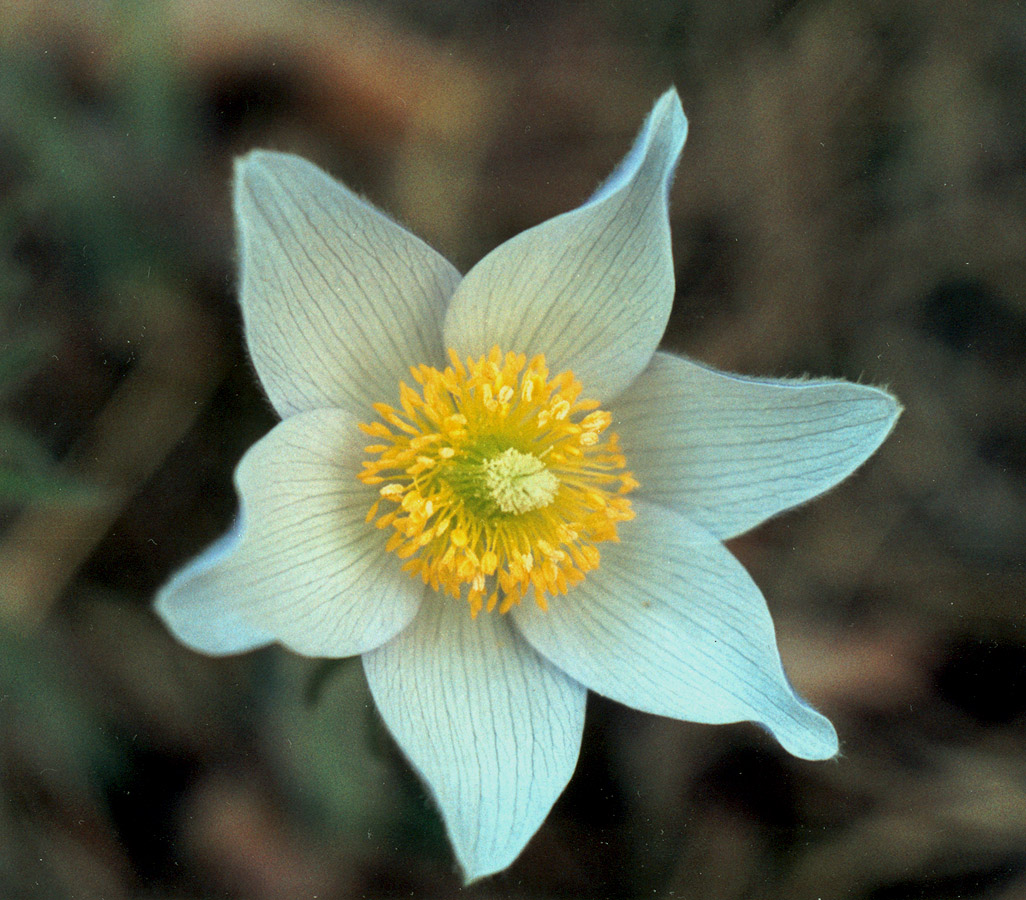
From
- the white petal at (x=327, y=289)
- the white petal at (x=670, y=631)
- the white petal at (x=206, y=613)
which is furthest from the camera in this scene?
the white petal at (x=670, y=631)

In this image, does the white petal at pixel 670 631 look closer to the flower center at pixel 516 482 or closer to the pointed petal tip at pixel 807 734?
the pointed petal tip at pixel 807 734

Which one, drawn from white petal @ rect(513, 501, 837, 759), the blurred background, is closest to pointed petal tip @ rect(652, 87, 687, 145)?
white petal @ rect(513, 501, 837, 759)

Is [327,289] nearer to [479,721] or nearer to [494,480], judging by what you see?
[494,480]

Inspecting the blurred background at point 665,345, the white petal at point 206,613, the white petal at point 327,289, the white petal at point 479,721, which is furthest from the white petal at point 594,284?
the blurred background at point 665,345

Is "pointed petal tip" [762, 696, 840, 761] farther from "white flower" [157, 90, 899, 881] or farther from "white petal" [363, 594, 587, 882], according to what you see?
"white petal" [363, 594, 587, 882]

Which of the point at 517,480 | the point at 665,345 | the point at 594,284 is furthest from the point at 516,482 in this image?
the point at 665,345

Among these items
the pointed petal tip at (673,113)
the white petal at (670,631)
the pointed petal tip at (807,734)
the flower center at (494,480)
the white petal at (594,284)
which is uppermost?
the pointed petal tip at (673,113)
